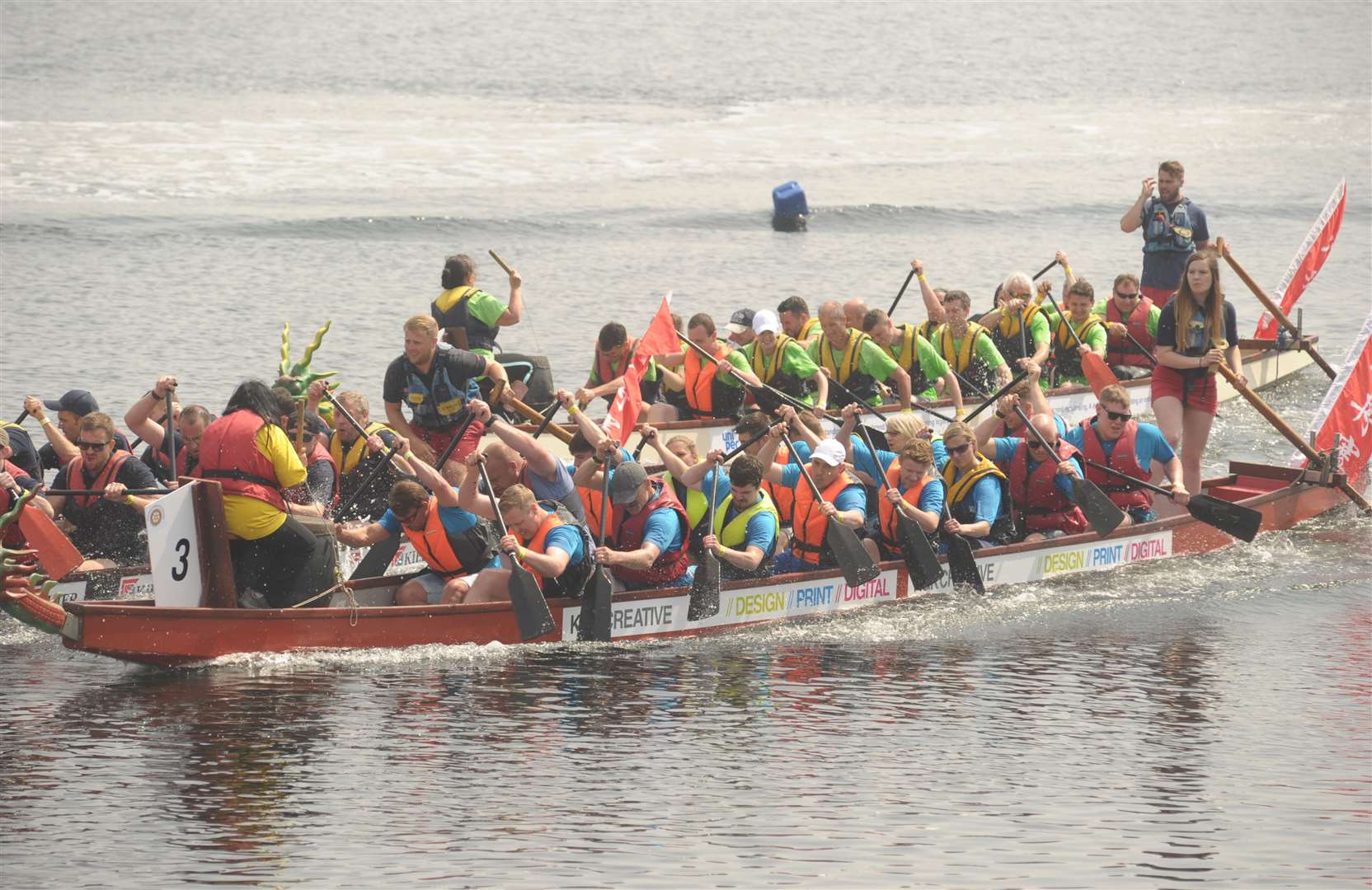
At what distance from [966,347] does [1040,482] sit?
15.2 feet

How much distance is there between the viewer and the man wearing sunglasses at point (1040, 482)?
13.8 m

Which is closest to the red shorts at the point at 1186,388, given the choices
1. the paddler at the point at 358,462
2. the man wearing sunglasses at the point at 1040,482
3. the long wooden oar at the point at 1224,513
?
the long wooden oar at the point at 1224,513

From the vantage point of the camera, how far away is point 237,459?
10703 mm

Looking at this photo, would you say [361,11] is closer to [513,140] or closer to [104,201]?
[513,140]

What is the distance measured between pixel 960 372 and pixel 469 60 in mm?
38121

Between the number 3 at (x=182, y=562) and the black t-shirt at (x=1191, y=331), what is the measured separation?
24.5 ft

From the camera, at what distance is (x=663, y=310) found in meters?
13.2

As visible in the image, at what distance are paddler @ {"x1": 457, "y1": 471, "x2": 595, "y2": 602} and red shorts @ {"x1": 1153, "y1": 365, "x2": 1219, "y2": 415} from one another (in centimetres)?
516

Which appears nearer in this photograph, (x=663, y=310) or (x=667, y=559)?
(x=667, y=559)

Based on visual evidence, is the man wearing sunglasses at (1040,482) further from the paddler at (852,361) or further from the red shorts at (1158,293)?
the red shorts at (1158,293)

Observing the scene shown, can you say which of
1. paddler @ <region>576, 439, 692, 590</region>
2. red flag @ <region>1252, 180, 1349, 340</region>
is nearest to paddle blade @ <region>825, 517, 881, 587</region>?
paddler @ <region>576, 439, 692, 590</region>

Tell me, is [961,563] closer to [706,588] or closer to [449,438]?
[706,588]

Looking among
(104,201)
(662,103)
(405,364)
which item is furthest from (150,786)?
(662,103)

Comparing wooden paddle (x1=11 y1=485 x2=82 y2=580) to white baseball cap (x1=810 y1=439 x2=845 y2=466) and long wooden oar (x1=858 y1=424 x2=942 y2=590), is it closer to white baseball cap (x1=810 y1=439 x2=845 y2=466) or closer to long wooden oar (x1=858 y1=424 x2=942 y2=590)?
white baseball cap (x1=810 y1=439 x2=845 y2=466)
